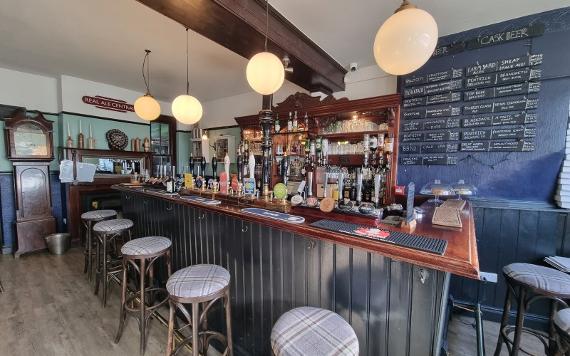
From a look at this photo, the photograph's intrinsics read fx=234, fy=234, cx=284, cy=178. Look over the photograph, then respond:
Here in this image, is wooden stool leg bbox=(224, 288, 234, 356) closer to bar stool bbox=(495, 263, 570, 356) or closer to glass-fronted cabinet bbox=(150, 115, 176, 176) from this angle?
bar stool bbox=(495, 263, 570, 356)

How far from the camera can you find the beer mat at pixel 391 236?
1006 mm

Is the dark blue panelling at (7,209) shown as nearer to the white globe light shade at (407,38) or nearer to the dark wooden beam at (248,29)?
the dark wooden beam at (248,29)

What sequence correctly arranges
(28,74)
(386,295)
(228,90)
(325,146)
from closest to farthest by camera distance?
(386,295) → (325,146) → (28,74) → (228,90)

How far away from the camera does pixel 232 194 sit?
7.38ft

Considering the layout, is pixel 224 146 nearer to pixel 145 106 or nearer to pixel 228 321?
pixel 145 106

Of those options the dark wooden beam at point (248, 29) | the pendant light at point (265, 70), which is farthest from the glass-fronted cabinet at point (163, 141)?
the pendant light at point (265, 70)

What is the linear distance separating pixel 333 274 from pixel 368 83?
3134 mm

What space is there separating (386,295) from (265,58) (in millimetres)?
1719

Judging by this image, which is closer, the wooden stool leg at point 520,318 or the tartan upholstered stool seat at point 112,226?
the wooden stool leg at point 520,318

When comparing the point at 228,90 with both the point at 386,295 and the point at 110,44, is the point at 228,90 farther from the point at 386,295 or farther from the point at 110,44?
the point at 386,295

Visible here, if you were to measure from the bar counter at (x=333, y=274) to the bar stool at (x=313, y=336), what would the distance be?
0.83ft

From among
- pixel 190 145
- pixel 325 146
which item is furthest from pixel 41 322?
pixel 190 145

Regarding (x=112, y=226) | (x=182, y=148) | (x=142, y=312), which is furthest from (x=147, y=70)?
(x=142, y=312)

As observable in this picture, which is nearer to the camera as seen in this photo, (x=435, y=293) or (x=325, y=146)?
(x=435, y=293)
